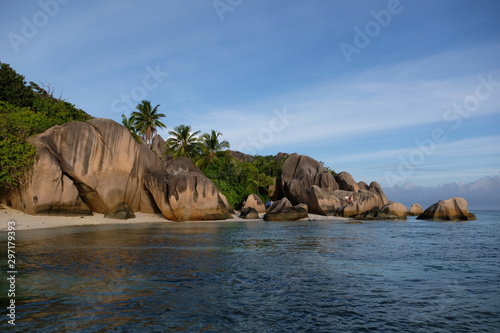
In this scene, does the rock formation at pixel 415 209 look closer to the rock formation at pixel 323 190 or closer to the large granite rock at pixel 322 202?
the rock formation at pixel 323 190

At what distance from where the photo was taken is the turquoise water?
528 cm

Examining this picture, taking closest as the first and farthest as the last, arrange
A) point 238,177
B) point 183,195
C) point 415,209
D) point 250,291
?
point 250,291 < point 183,195 < point 238,177 < point 415,209

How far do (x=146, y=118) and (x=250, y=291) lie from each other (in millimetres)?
46314

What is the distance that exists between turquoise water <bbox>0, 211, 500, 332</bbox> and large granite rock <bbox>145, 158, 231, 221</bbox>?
16665mm

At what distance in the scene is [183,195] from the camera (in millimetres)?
29391

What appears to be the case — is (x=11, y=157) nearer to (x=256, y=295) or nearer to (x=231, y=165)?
(x=256, y=295)

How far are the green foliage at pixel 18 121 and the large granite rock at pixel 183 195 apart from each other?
9.23 m

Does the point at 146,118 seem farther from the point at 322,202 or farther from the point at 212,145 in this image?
the point at 322,202

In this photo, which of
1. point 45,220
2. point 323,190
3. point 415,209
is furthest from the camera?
point 415,209

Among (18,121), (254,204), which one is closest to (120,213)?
(18,121)

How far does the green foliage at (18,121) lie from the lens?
2236 centimetres

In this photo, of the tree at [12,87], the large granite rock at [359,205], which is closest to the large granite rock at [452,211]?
the large granite rock at [359,205]

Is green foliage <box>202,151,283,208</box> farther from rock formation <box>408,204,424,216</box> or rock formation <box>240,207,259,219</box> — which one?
rock formation <box>408,204,424,216</box>

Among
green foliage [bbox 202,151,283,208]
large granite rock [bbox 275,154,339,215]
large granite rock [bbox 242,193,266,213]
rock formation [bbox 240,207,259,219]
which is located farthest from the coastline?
large granite rock [bbox 275,154,339,215]
